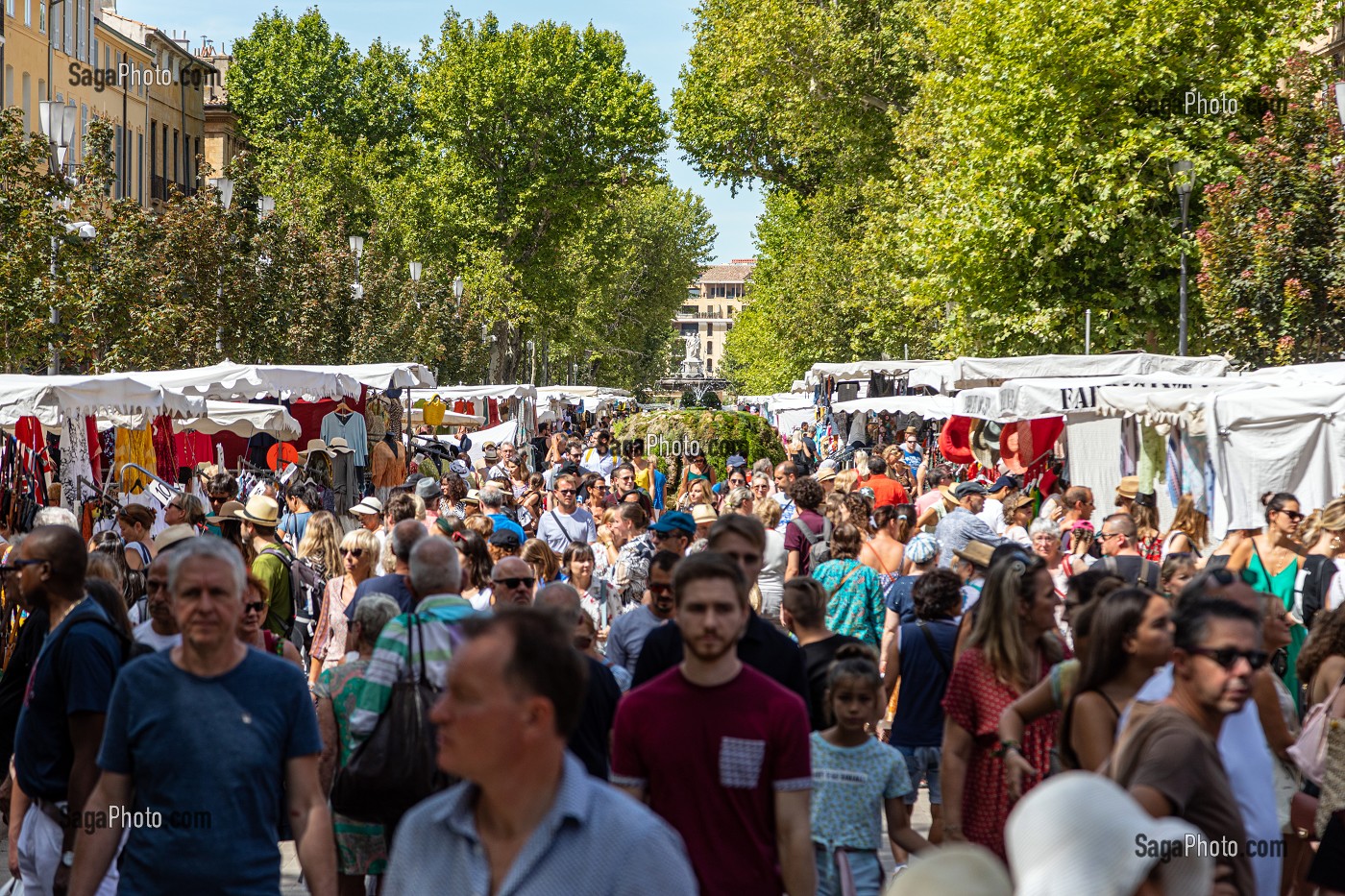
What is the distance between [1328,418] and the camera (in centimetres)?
1241

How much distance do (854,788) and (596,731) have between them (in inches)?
35.6

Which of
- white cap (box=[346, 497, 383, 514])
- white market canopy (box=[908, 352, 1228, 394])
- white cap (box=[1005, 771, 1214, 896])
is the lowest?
white cap (box=[346, 497, 383, 514])

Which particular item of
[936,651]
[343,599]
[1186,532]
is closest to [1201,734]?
[936,651]

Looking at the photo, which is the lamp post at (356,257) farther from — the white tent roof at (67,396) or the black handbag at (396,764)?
the black handbag at (396,764)

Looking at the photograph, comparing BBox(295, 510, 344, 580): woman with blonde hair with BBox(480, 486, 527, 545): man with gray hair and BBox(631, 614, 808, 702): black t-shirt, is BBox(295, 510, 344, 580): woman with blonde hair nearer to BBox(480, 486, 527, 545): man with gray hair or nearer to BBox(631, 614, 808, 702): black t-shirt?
BBox(480, 486, 527, 545): man with gray hair

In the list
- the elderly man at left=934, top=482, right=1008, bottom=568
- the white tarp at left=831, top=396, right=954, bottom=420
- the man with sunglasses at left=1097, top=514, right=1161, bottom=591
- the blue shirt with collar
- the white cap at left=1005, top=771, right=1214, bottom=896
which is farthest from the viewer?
the white tarp at left=831, top=396, right=954, bottom=420

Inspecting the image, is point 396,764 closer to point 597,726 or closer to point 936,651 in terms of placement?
point 597,726

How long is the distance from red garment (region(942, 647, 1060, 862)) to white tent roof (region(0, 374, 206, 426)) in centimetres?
894

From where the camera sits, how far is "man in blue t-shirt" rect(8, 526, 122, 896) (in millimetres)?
4750

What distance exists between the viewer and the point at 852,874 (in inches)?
203

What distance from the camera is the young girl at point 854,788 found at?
5172 mm

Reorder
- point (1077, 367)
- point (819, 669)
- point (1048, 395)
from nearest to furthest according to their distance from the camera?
point (819, 669)
point (1048, 395)
point (1077, 367)

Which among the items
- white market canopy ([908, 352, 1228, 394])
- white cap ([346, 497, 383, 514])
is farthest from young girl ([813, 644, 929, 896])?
white market canopy ([908, 352, 1228, 394])

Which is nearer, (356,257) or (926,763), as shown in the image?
(926,763)
